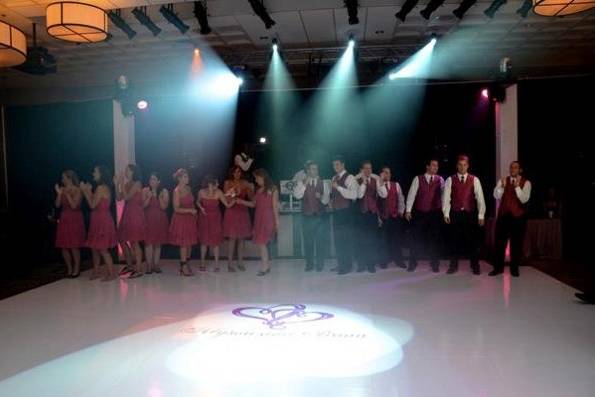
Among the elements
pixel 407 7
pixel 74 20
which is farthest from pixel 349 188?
pixel 74 20

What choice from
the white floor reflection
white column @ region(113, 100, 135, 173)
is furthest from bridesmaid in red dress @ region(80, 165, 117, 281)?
→ the white floor reflection

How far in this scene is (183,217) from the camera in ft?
20.6

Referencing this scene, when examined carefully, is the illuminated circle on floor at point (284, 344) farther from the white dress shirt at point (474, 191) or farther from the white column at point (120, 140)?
the white column at point (120, 140)

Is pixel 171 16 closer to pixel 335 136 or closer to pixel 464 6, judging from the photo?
pixel 464 6

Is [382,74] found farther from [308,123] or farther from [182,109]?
[182,109]

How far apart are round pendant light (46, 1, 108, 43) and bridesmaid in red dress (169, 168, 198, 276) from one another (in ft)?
6.44

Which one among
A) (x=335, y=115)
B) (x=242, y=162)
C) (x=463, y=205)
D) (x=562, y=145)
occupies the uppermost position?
(x=335, y=115)

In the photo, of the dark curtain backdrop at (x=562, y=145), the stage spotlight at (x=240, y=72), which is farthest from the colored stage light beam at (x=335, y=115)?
the dark curtain backdrop at (x=562, y=145)

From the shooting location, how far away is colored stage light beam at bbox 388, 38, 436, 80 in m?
9.12

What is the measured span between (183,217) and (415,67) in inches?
227

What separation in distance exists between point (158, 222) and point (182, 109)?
4.48m

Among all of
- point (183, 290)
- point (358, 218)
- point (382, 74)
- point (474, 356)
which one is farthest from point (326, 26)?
point (474, 356)

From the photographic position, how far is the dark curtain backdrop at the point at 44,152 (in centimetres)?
928

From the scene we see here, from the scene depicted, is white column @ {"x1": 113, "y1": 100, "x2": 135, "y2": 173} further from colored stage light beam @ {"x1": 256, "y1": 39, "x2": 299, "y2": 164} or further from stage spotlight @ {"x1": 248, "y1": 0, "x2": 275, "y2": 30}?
colored stage light beam @ {"x1": 256, "y1": 39, "x2": 299, "y2": 164}
